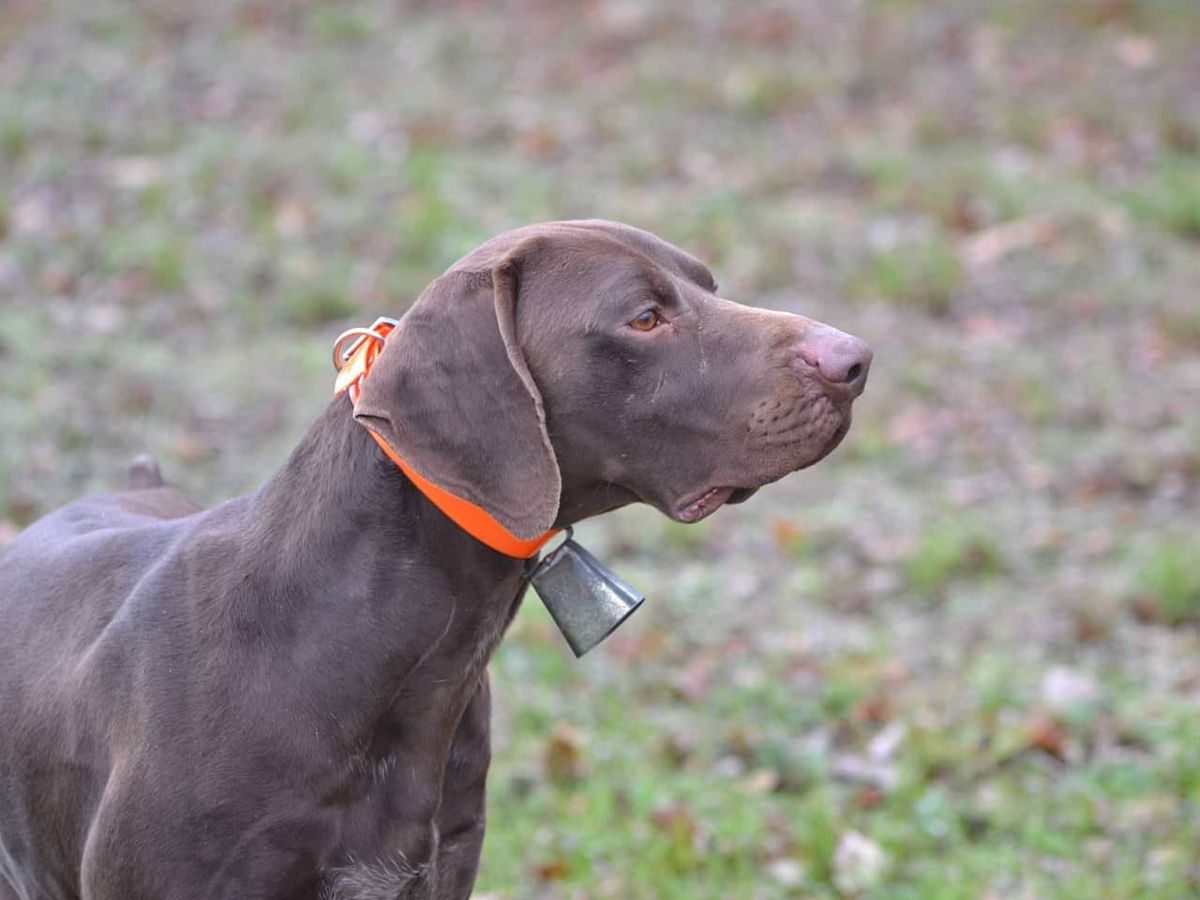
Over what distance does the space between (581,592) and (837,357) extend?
688 millimetres

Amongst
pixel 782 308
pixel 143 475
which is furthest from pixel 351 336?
pixel 782 308

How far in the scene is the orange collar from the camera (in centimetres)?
322

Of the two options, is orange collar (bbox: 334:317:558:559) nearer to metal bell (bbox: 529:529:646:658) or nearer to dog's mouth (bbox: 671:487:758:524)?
metal bell (bbox: 529:529:646:658)

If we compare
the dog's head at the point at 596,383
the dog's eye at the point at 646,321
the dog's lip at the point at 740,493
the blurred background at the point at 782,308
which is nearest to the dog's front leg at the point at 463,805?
the dog's head at the point at 596,383

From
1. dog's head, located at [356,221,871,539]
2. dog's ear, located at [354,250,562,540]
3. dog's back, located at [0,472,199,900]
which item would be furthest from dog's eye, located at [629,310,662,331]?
dog's back, located at [0,472,199,900]

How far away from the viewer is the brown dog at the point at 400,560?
317cm

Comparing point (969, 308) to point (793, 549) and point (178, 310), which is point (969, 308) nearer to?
point (793, 549)

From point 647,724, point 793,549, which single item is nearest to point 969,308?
point 793,549

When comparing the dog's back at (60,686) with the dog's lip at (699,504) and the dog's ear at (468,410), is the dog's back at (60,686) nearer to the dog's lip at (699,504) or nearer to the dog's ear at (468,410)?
the dog's ear at (468,410)

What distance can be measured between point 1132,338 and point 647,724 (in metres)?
4.06

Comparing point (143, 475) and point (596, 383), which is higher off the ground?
point (596, 383)

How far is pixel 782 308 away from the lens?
28.9 feet

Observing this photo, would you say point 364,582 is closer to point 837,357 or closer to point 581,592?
point 581,592

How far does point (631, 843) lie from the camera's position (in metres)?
5.02
